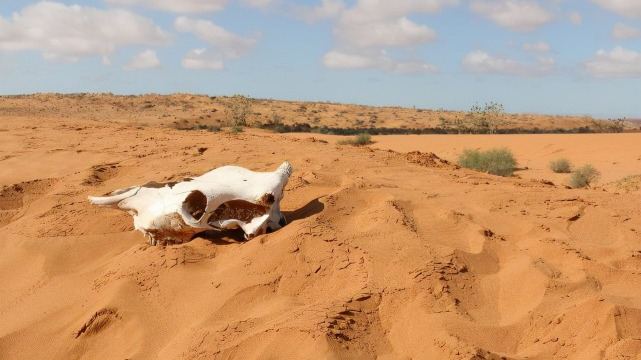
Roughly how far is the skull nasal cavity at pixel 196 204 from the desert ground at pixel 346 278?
21cm

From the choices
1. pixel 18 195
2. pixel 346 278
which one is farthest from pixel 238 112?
pixel 346 278

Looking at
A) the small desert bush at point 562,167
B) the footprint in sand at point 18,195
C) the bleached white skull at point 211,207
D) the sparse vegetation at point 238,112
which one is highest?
the bleached white skull at point 211,207

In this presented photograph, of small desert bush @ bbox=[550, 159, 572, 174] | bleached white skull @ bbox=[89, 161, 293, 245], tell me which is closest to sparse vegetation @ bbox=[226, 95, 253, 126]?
small desert bush @ bbox=[550, 159, 572, 174]

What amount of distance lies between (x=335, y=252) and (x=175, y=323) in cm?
91

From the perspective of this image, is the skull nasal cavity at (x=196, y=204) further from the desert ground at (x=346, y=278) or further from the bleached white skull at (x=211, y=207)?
the desert ground at (x=346, y=278)

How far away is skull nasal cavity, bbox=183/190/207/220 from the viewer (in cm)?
382

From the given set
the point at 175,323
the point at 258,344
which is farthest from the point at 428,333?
the point at 175,323

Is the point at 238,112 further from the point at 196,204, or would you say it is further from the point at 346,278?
the point at 346,278

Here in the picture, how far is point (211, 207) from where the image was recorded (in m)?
3.73

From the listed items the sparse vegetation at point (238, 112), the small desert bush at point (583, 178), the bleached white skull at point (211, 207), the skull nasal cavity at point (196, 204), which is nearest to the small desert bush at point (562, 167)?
the small desert bush at point (583, 178)

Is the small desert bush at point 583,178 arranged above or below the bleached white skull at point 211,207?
below

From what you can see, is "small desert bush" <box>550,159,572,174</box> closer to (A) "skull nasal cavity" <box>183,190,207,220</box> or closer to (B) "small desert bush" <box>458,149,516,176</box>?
(B) "small desert bush" <box>458,149,516,176</box>

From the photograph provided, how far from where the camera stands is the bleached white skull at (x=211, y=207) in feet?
12.2

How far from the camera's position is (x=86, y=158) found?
6.52 meters
